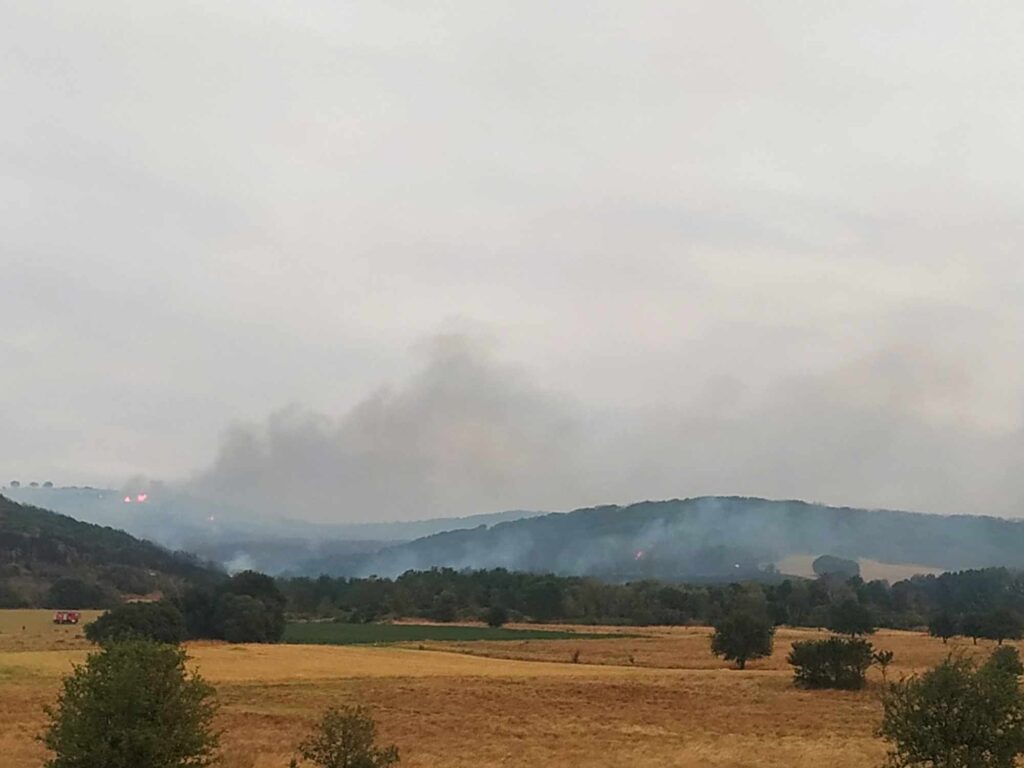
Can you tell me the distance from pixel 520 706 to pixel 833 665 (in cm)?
2768

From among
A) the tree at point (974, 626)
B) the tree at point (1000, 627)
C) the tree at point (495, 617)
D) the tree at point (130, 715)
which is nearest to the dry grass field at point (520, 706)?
the tree at point (130, 715)

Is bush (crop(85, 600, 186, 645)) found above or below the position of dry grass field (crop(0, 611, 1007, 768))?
above

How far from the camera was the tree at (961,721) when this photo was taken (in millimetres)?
29844

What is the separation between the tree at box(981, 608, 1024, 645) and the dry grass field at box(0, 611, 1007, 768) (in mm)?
34975

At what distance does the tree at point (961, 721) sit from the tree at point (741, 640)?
62742 mm

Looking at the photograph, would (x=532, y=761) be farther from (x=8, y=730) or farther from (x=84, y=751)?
(x=8, y=730)

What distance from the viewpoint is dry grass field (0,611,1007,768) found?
4198cm

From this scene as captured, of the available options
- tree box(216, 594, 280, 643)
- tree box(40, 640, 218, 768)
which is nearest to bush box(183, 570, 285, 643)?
tree box(216, 594, 280, 643)

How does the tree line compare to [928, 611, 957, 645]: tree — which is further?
the tree line

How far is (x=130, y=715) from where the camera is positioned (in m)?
27.6

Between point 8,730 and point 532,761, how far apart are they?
25.1 metres

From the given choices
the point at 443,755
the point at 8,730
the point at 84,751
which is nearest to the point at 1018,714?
the point at 443,755

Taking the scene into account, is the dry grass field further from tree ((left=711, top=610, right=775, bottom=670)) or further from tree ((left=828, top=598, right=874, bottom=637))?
tree ((left=828, top=598, right=874, bottom=637))

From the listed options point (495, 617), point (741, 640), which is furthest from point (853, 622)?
point (495, 617)
